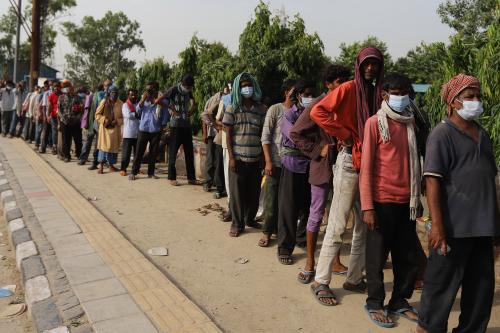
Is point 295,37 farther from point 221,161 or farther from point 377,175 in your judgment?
point 377,175

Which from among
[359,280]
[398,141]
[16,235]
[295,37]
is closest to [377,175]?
[398,141]

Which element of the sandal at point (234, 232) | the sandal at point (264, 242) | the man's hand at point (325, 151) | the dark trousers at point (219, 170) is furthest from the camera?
the dark trousers at point (219, 170)

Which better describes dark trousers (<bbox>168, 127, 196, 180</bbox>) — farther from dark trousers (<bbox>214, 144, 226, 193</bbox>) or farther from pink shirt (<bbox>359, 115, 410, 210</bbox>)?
pink shirt (<bbox>359, 115, 410, 210</bbox>)

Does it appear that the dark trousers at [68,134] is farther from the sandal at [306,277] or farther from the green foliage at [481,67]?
the sandal at [306,277]

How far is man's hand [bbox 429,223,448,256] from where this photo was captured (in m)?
2.81

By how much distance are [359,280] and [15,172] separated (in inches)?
280

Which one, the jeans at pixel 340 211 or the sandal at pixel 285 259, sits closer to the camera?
the jeans at pixel 340 211

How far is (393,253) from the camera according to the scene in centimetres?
346

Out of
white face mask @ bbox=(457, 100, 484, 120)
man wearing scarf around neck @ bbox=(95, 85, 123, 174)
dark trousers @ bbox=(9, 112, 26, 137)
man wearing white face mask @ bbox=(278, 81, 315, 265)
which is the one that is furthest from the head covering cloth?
dark trousers @ bbox=(9, 112, 26, 137)

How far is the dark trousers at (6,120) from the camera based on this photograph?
555 inches

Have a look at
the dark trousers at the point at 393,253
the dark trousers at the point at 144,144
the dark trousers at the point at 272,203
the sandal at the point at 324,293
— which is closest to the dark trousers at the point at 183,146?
the dark trousers at the point at 144,144

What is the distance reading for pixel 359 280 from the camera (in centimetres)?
385

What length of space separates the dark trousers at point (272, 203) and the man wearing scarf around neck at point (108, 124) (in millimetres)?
4821

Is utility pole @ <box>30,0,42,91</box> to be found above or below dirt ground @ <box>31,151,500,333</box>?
above
